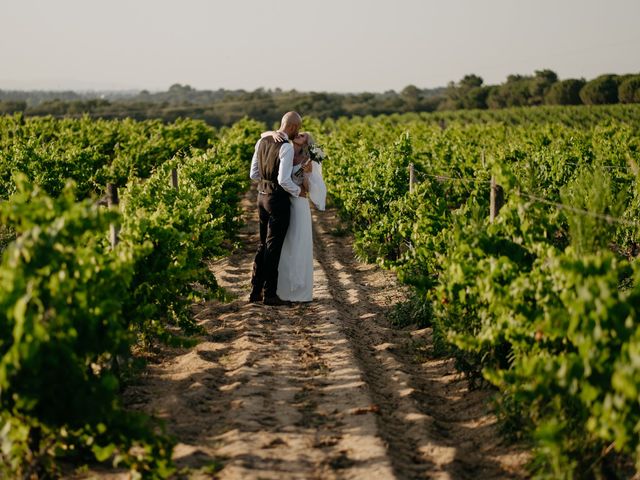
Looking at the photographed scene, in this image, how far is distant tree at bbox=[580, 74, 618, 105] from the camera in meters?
52.5

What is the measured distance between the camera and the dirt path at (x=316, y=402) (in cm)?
473

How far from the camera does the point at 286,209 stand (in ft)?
27.4

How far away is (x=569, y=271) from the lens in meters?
4.29

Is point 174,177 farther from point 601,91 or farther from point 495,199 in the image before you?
point 601,91

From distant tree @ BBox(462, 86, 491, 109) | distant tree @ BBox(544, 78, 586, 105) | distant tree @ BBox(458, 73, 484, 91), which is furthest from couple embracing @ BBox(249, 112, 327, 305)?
distant tree @ BBox(458, 73, 484, 91)

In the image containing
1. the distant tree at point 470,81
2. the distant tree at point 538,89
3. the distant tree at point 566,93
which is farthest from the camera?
the distant tree at point 470,81

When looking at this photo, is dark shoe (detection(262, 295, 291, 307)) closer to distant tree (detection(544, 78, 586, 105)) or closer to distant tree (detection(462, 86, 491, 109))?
distant tree (detection(544, 78, 586, 105))

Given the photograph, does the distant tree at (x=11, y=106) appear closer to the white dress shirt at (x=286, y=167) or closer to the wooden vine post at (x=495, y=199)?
the white dress shirt at (x=286, y=167)

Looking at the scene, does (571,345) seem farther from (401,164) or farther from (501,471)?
(401,164)

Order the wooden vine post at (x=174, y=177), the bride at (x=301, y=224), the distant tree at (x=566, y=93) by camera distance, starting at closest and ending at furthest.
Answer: the bride at (x=301, y=224), the wooden vine post at (x=174, y=177), the distant tree at (x=566, y=93)

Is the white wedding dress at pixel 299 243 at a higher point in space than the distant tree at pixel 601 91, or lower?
lower

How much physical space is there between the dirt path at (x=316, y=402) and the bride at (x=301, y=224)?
32 centimetres

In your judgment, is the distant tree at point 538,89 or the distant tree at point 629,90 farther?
the distant tree at point 538,89

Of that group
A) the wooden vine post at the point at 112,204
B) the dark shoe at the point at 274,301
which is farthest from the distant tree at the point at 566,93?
the wooden vine post at the point at 112,204
